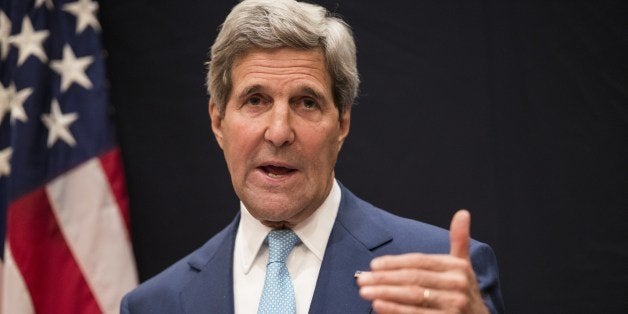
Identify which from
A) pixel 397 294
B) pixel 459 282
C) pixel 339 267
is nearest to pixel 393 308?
pixel 397 294

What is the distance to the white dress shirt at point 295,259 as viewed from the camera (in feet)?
6.54

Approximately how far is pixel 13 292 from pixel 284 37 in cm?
141

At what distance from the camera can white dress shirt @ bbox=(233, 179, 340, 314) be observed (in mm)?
1993

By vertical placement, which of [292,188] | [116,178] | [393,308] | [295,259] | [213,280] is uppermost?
[393,308]

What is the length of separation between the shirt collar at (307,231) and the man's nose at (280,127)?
0.71ft

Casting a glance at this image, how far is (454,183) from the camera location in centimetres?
287

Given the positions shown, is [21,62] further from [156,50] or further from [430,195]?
[430,195]

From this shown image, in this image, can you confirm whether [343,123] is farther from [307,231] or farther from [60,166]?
[60,166]

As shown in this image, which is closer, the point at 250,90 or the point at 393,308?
the point at 393,308

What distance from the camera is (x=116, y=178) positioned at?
2.88 meters

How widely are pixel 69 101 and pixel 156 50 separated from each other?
406 mm

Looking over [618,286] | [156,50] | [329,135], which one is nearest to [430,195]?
[618,286]

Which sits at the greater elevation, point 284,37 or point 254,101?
point 284,37

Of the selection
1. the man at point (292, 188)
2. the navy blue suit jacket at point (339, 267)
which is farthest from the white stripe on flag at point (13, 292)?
the man at point (292, 188)
